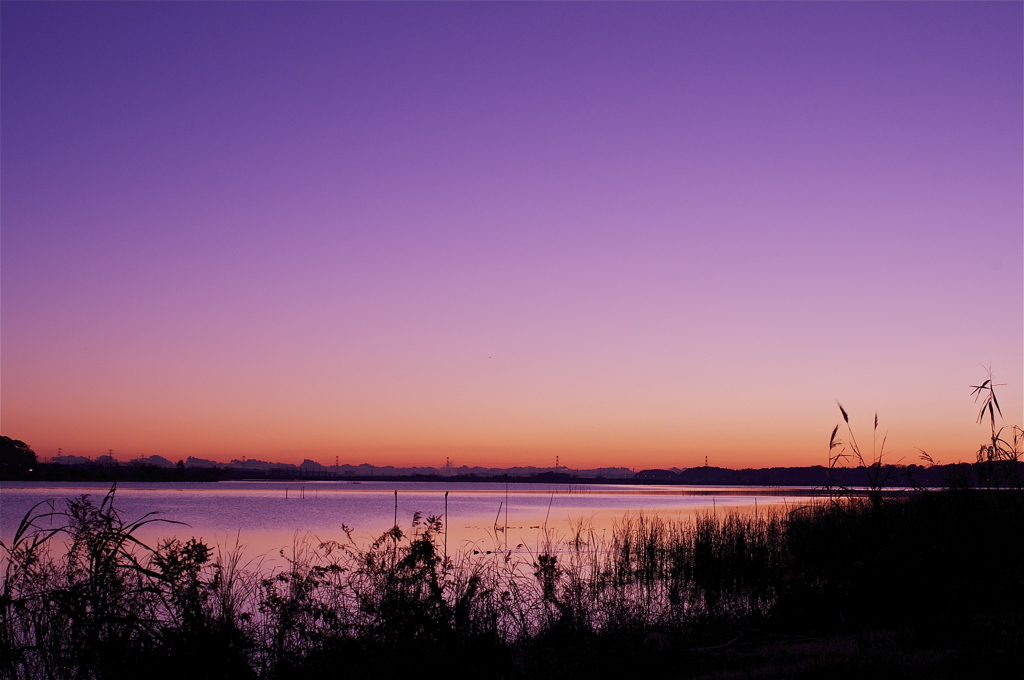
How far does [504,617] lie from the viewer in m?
9.41

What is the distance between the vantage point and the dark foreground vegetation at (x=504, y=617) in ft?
22.2

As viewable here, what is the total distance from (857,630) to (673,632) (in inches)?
86.6

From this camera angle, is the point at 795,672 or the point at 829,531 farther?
the point at 829,531

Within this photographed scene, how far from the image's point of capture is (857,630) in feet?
31.9

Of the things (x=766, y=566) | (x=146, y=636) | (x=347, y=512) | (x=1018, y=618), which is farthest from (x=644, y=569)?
(x=347, y=512)

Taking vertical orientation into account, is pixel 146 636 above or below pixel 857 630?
above

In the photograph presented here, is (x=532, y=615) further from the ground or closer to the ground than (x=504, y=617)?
closer to the ground

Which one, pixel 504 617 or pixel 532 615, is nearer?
pixel 504 617

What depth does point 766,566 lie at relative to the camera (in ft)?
60.2

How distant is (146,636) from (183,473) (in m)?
151

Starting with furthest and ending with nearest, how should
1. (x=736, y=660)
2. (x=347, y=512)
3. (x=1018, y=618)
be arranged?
1. (x=347, y=512)
2. (x=1018, y=618)
3. (x=736, y=660)

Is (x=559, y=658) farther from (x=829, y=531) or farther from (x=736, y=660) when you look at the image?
(x=829, y=531)

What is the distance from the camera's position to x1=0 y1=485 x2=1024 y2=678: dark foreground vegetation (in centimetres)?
675

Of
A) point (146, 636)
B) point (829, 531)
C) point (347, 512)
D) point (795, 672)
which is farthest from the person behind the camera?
point (347, 512)
